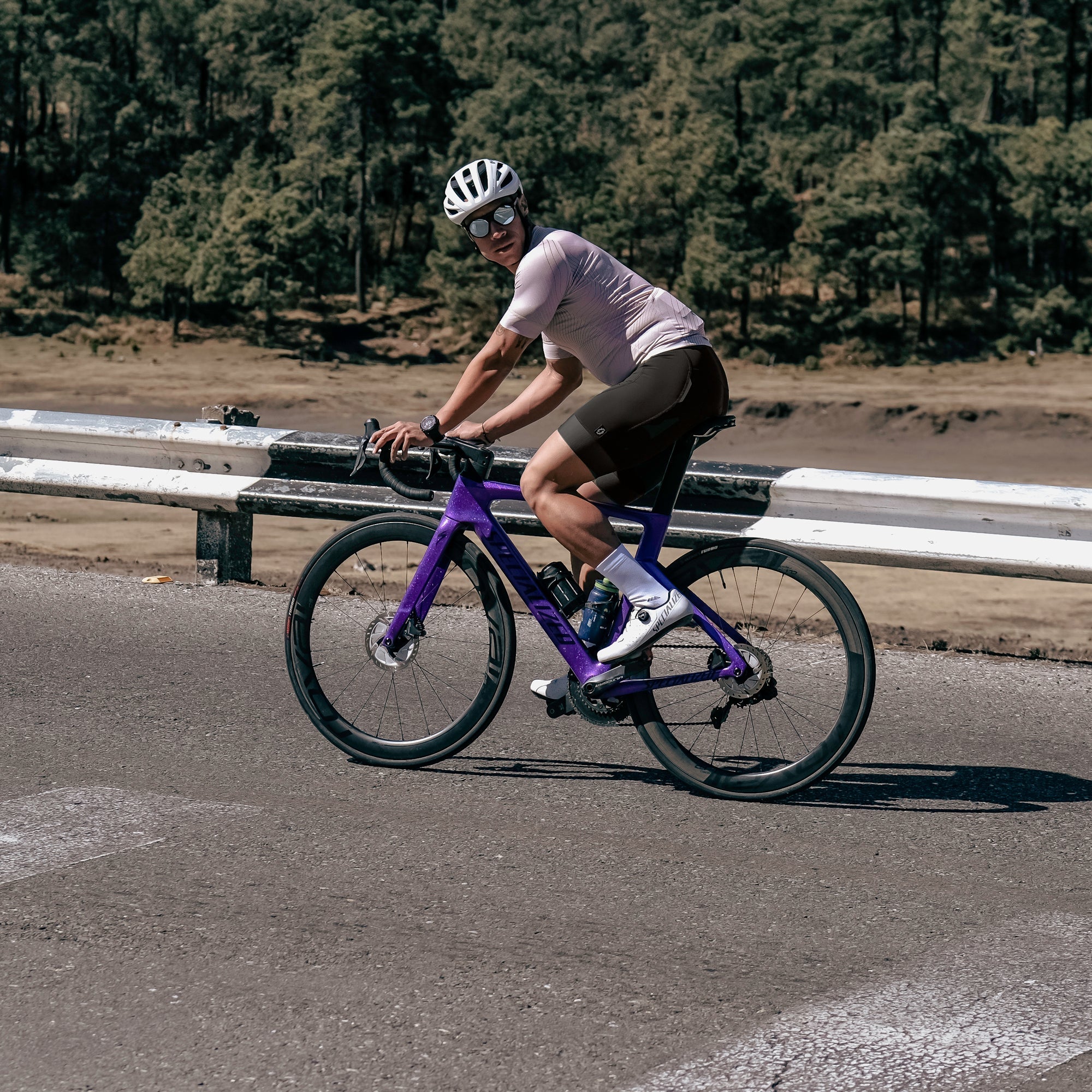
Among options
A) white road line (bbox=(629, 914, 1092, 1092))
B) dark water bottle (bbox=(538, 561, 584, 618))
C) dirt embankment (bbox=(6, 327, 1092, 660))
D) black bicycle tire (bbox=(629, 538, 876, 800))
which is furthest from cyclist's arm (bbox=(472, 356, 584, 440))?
dirt embankment (bbox=(6, 327, 1092, 660))

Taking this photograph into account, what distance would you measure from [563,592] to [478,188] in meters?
1.22

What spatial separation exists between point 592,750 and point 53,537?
1291cm

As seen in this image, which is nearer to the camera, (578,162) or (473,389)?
(473,389)

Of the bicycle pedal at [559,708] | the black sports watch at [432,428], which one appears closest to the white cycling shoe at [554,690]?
the bicycle pedal at [559,708]

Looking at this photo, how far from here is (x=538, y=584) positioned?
4879mm

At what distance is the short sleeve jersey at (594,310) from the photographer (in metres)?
4.47

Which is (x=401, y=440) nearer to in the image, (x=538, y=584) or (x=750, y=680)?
(x=538, y=584)

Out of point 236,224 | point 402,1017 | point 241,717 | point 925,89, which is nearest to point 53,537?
point 241,717

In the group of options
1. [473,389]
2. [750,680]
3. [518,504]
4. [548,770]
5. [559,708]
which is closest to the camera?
[473,389]

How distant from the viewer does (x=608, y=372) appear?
184 inches

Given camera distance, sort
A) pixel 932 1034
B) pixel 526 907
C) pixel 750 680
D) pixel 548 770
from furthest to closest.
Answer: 1. pixel 548 770
2. pixel 750 680
3. pixel 526 907
4. pixel 932 1034

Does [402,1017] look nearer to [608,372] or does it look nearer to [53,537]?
[608,372]

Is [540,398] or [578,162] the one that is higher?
[578,162]

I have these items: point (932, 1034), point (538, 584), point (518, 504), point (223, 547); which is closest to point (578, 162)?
point (223, 547)
